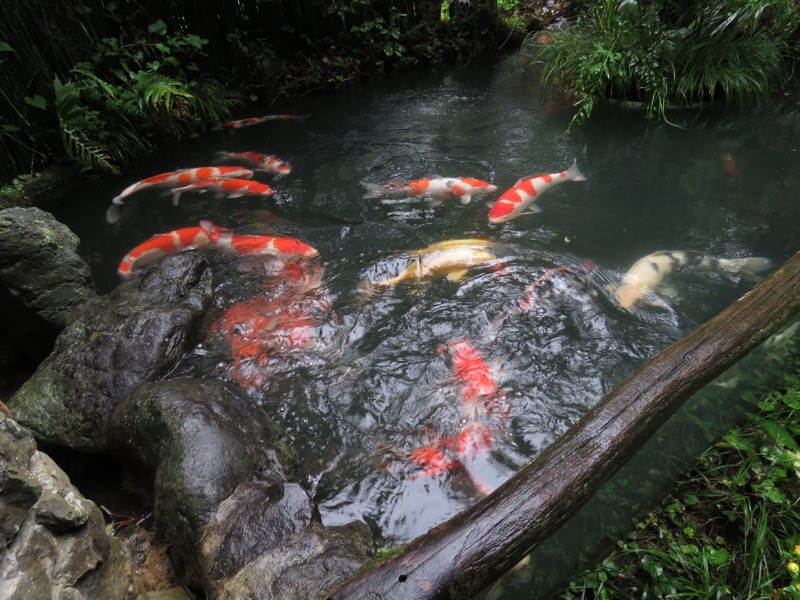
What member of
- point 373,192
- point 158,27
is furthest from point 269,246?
point 158,27

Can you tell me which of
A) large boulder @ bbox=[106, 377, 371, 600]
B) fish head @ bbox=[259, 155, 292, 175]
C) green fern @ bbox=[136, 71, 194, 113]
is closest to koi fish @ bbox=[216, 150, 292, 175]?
fish head @ bbox=[259, 155, 292, 175]

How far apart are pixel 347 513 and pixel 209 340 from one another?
5.68ft

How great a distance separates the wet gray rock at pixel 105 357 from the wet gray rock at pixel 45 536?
102 cm

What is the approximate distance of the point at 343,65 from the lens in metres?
8.55

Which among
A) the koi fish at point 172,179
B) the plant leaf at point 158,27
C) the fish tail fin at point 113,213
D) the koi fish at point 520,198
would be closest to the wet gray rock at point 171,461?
the fish tail fin at point 113,213

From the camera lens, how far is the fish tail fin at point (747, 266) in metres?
3.80

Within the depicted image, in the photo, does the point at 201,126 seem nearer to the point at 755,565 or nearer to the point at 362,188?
the point at 362,188

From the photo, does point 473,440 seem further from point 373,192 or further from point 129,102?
point 129,102

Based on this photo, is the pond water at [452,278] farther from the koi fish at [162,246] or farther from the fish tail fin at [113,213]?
the koi fish at [162,246]

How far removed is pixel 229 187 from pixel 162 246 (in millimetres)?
1286

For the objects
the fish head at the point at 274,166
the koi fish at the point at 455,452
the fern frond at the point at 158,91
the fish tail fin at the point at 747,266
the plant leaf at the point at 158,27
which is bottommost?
the koi fish at the point at 455,452

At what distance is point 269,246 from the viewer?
433 centimetres

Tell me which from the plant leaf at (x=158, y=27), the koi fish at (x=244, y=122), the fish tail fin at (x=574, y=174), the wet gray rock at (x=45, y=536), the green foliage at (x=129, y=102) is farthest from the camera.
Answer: the koi fish at (x=244, y=122)

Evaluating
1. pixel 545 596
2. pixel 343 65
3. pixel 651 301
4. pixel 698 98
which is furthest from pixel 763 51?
pixel 545 596
